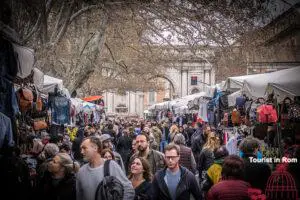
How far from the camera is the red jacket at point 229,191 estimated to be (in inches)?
202

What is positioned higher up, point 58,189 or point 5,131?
point 5,131

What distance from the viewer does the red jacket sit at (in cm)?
513

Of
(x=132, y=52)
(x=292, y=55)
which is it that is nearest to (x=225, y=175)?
(x=292, y=55)

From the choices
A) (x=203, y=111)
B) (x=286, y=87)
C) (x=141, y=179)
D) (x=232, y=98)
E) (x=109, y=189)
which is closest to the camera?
(x=109, y=189)

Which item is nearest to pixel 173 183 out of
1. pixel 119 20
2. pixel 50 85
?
pixel 50 85

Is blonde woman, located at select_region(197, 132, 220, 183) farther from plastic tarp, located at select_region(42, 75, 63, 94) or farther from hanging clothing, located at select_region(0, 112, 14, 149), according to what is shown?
hanging clothing, located at select_region(0, 112, 14, 149)

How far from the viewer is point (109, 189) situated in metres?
5.28

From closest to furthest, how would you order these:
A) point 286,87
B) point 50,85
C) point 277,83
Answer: point 286,87
point 277,83
point 50,85

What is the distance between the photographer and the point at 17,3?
8445 mm

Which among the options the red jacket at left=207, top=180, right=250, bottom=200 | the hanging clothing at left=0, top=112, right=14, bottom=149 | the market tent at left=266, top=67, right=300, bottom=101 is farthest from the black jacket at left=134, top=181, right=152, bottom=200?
the market tent at left=266, top=67, right=300, bottom=101

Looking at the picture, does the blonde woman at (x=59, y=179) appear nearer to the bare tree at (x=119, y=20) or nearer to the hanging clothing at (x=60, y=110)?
the bare tree at (x=119, y=20)

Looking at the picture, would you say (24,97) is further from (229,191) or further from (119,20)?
(119,20)

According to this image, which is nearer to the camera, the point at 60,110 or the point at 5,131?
the point at 5,131

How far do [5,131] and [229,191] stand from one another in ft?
8.33
